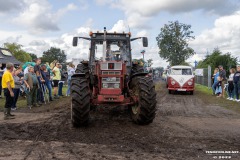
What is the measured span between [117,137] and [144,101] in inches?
59.3

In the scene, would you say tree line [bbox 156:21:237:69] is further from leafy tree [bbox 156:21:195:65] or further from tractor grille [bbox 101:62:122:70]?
tractor grille [bbox 101:62:122:70]

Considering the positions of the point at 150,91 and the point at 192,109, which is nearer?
the point at 150,91

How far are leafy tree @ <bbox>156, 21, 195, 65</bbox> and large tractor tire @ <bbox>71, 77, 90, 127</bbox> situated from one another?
47.9 meters

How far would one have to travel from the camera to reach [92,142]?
257 inches

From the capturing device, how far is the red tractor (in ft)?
26.1

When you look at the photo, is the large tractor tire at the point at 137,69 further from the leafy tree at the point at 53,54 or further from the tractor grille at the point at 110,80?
the leafy tree at the point at 53,54

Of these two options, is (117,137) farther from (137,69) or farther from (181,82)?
(181,82)

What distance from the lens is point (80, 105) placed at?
25.6 feet

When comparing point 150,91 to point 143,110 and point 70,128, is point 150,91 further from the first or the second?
point 70,128

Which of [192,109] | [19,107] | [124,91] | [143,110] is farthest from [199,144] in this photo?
[19,107]

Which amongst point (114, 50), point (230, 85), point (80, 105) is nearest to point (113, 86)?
point (80, 105)

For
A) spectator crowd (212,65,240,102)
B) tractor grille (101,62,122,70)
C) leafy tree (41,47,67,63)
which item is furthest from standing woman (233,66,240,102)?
leafy tree (41,47,67,63)

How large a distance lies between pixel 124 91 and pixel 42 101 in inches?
226

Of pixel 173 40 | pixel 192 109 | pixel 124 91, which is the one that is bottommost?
pixel 192 109
